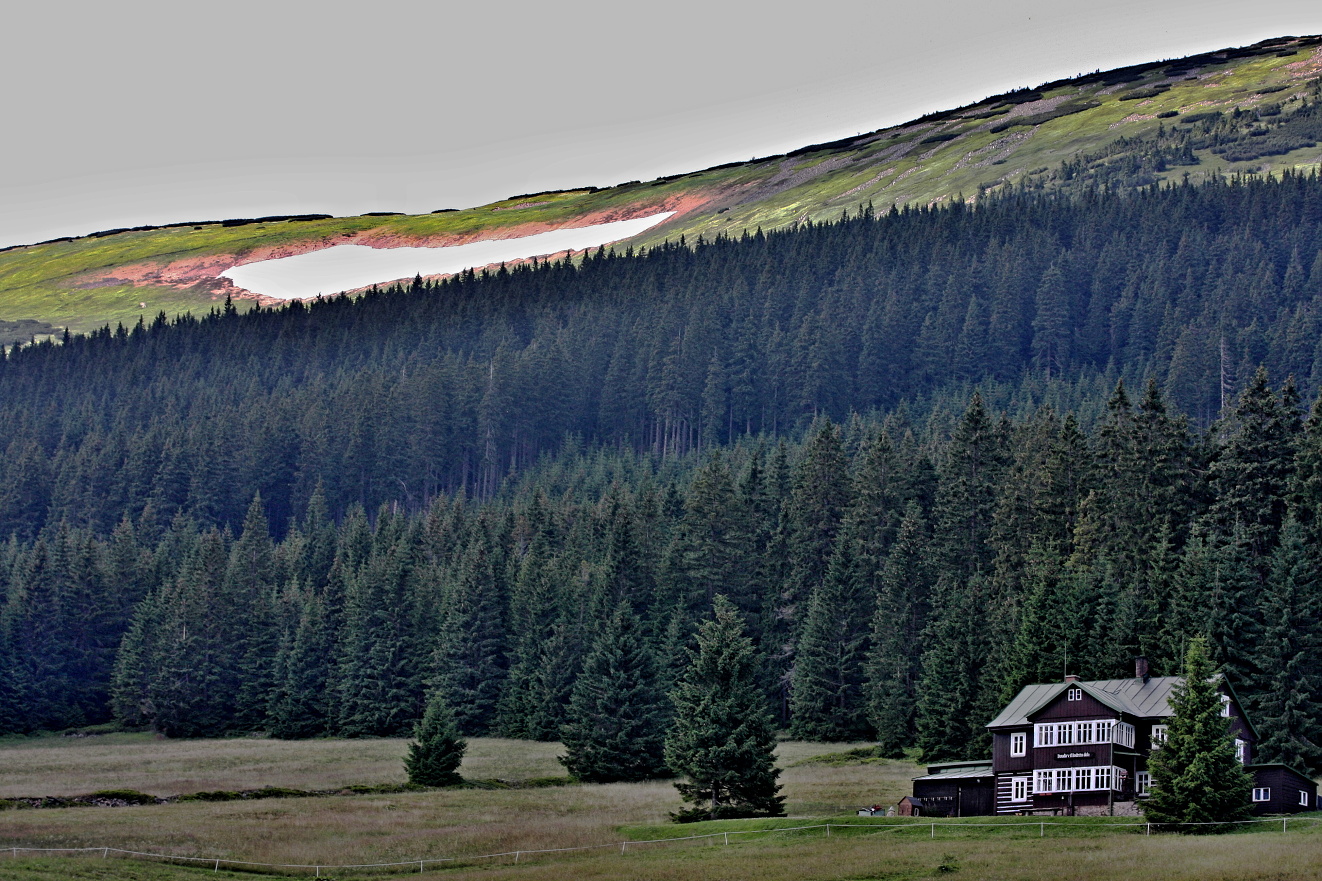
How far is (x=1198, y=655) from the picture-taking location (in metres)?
63.4

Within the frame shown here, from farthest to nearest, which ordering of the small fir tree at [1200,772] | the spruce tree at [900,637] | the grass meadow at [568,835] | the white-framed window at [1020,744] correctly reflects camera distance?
1. the spruce tree at [900,637]
2. the white-framed window at [1020,744]
3. the small fir tree at [1200,772]
4. the grass meadow at [568,835]

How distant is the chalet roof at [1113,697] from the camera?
237 ft

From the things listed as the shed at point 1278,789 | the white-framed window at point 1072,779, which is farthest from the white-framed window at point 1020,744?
the shed at point 1278,789

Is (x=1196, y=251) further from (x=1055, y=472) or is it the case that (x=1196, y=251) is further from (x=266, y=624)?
(x=266, y=624)

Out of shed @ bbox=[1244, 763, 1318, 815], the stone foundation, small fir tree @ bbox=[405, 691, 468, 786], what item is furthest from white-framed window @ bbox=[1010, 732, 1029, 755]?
small fir tree @ bbox=[405, 691, 468, 786]

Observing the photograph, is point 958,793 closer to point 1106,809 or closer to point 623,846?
point 1106,809

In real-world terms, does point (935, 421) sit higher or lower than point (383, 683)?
higher

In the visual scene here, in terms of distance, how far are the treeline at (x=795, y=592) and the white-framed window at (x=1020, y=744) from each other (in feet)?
31.5

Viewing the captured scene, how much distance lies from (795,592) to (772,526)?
7.89 m

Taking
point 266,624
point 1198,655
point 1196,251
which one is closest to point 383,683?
point 266,624

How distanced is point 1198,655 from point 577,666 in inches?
2135

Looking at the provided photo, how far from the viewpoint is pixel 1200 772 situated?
61656 millimetres

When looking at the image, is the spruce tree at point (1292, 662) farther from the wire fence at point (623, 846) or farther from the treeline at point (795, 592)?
the wire fence at point (623, 846)

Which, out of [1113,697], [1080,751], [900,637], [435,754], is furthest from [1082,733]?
[435,754]
